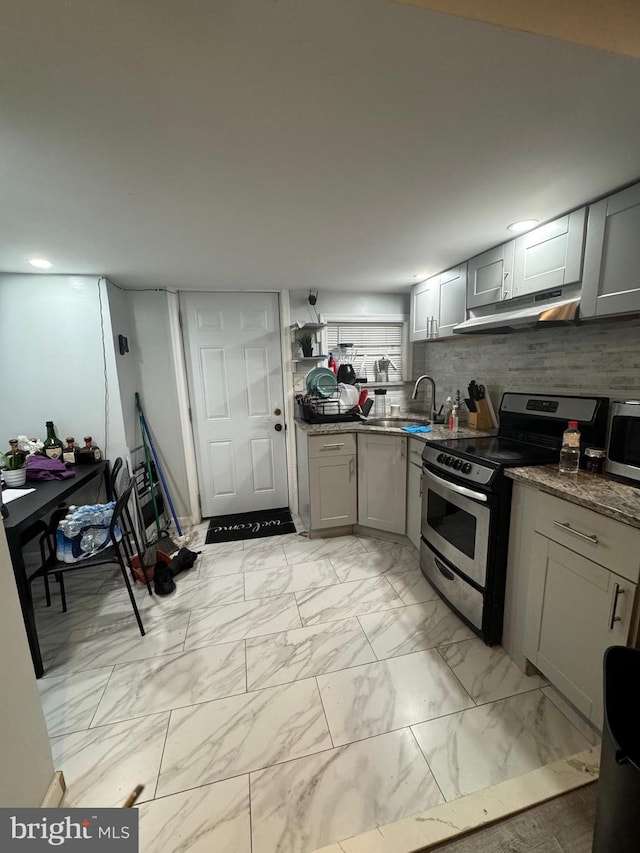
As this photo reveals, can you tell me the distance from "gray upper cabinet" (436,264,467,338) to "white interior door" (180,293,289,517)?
4.77 ft

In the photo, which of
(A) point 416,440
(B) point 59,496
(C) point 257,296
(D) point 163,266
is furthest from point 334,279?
(B) point 59,496

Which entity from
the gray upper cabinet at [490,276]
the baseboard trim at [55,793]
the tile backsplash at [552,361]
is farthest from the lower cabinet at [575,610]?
the baseboard trim at [55,793]

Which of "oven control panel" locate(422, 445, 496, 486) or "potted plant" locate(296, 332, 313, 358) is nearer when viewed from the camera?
"oven control panel" locate(422, 445, 496, 486)

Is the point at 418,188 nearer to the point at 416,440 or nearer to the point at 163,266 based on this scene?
the point at 416,440

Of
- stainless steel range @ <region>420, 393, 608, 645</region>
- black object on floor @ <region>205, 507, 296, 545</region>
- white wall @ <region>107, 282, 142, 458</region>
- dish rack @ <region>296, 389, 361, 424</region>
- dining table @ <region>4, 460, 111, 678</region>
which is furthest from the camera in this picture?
black object on floor @ <region>205, 507, 296, 545</region>

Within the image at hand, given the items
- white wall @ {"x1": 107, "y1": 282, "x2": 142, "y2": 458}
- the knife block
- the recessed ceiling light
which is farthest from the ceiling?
the knife block

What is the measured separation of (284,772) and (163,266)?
272 centimetres

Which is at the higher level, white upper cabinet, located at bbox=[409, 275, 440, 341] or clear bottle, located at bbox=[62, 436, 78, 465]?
white upper cabinet, located at bbox=[409, 275, 440, 341]

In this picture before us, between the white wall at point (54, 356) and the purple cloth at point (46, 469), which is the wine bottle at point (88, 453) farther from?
the purple cloth at point (46, 469)

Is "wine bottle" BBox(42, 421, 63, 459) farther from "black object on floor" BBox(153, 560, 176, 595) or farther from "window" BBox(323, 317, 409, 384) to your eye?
"window" BBox(323, 317, 409, 384)

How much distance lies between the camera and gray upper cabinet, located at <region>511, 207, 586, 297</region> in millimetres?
1525

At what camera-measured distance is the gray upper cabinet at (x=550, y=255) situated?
1.53 metres

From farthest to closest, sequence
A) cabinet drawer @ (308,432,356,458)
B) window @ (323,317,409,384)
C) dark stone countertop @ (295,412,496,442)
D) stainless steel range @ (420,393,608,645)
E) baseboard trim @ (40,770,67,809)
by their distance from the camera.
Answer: window @ (323,317,409,384), cabinet drawer @ (308,432,356,458), dark stone countertop @ (295,412,496,442), stainless steel range @ (420,393,608,645), baseboard trim @ (40,770,67,809)

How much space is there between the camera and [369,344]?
324cm
